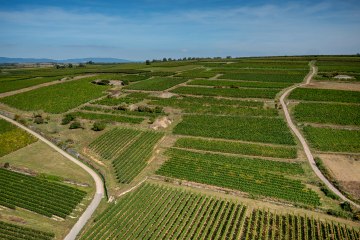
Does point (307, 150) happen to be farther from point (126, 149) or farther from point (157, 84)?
point (157, 84)

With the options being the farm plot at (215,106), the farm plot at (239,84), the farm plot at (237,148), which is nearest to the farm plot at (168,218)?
the farm plot at (237,148)

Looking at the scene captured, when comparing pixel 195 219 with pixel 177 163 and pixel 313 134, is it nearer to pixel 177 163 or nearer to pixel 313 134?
pixel 177 163

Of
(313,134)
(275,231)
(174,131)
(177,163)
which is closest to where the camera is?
(275,231)

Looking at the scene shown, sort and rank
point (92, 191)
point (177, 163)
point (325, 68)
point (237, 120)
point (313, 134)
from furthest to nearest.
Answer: point (325, 68)
point (237, 120)
point (313, 134)
point (177, 163)
point (92, 191)

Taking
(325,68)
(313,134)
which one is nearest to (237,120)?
(313,134)

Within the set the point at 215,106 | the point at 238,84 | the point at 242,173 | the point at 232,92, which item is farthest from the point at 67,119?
the point at 238,84

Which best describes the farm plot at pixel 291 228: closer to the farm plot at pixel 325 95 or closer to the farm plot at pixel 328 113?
the farm plot at pixel 328 113

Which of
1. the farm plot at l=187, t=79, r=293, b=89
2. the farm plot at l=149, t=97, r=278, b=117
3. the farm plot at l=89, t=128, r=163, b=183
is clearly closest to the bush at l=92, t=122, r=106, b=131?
the farm plot at l=89, t=128, r=163, b=183
